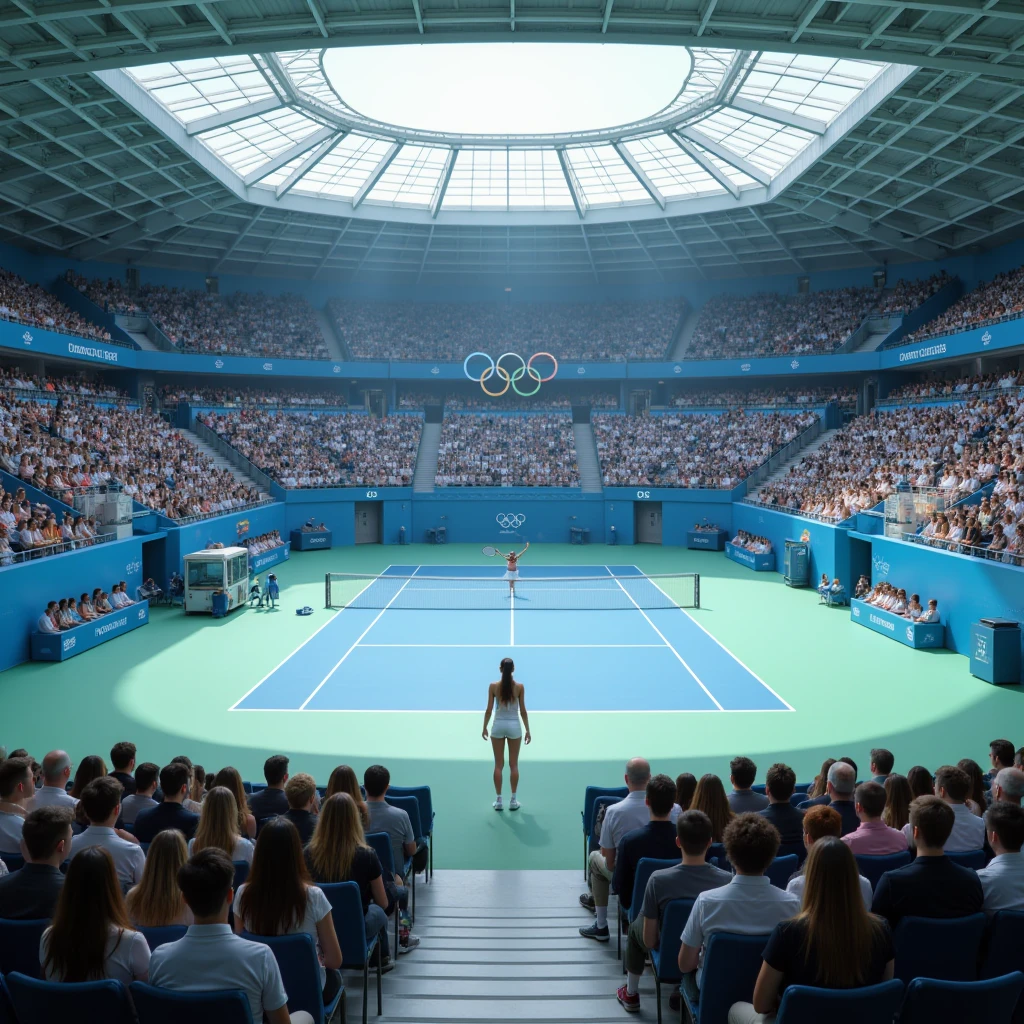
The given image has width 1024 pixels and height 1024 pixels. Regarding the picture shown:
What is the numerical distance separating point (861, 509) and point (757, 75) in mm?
16844

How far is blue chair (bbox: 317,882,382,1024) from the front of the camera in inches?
233

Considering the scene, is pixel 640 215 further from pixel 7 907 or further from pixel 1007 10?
pixel 7 907

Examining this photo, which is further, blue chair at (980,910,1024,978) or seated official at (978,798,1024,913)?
seated official at (978,798,1024,913)

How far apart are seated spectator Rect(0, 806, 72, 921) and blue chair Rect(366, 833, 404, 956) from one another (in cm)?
263

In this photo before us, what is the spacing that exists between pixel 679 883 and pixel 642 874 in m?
0.73

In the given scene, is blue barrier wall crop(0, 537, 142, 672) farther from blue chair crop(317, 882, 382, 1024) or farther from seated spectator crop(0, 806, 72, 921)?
blue chair crop(317, 882, 382, 1024)

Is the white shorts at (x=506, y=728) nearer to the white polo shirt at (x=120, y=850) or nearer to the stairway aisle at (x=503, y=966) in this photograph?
the stairway aisle at (x=503, y=966)

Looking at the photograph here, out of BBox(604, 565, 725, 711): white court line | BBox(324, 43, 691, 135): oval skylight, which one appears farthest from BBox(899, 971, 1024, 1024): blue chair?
BBox(324, 43, 691, 135): oval skylight

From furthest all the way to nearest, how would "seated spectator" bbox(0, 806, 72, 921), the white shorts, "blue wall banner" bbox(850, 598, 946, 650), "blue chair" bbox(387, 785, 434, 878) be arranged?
1. "blue wall banner" bbox(850, 598, 946, 650)
2. the white shorts
3. "blue chair" bbox(387, 785, 434, 878)
4. "seated spectator" bbox(0, 806, 72, 921)

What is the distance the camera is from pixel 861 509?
108 ft

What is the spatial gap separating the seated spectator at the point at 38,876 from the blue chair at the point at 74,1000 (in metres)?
0.94

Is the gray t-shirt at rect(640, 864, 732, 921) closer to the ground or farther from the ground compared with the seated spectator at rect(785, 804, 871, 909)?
closer to the ground

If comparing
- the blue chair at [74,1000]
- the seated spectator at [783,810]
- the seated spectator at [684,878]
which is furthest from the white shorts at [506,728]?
the blue chair at [74,1000]

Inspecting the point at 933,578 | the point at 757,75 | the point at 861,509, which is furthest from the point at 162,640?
the point at 757,75
